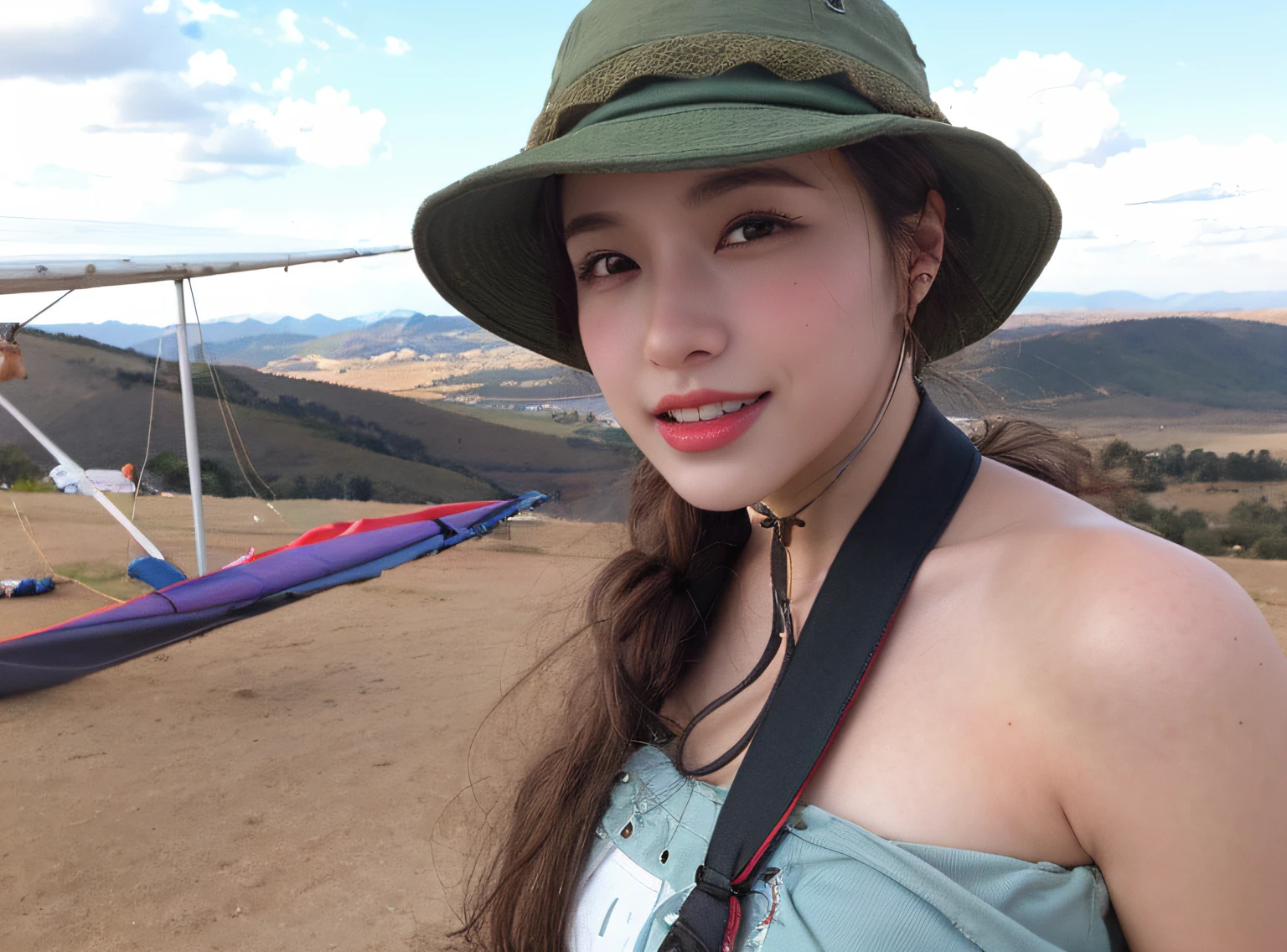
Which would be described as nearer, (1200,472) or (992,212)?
(992,212)

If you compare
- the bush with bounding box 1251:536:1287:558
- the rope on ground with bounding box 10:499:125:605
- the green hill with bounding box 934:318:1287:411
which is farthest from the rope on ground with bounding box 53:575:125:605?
the bush with bounding box 1251:536:1287:558

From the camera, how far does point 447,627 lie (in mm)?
7789

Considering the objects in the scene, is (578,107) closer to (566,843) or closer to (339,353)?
(566,843)

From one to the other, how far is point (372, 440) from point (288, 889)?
10.9m

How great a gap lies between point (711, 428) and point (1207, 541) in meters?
10.9

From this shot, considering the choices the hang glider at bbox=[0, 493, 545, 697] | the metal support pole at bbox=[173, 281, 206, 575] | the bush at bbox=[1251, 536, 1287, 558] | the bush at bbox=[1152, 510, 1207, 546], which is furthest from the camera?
the bush at bbox=[1152, 510, 1207, 546]

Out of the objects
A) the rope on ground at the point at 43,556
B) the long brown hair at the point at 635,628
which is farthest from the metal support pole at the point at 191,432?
the long brown hair at the point at 635,628

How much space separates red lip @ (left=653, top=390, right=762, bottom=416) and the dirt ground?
91cm

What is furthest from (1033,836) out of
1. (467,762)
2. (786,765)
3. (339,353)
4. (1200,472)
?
(339,353)

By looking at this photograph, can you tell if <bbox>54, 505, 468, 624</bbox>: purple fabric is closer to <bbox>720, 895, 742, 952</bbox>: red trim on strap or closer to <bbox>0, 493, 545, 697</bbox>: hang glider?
<bbox>0, 493, 545, 697</bbox>: hang glider

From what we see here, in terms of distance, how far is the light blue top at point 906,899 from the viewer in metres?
0.82

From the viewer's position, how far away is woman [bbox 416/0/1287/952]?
0.77m

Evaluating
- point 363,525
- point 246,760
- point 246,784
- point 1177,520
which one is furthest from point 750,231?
point 1177,520

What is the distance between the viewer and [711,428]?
3.10 feet
